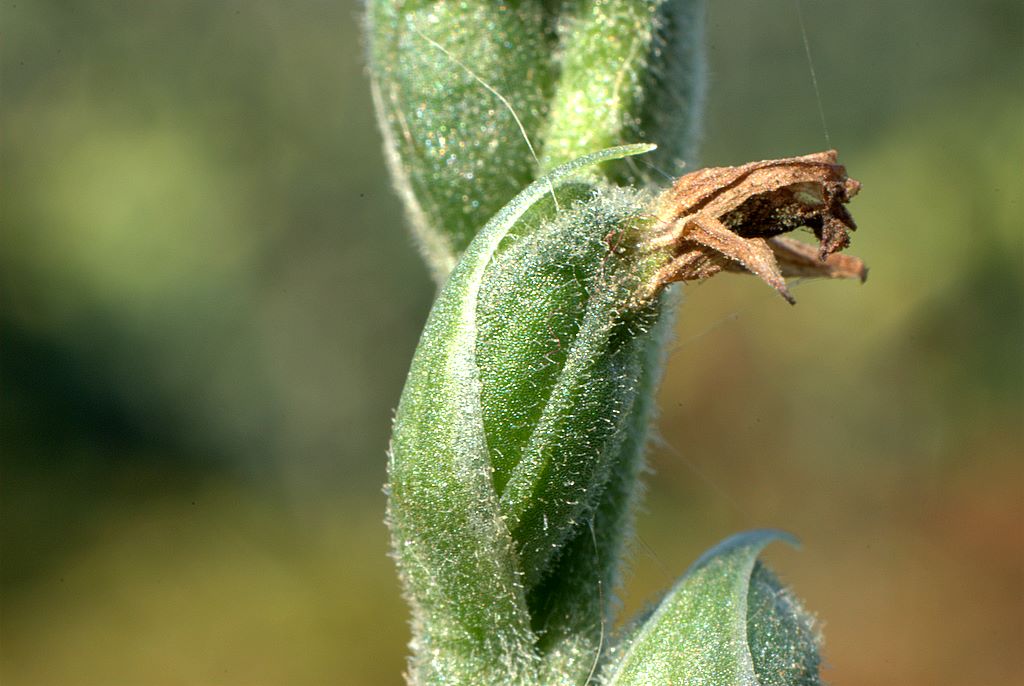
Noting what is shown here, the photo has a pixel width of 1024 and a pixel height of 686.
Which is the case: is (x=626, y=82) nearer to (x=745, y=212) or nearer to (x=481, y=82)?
(x=481, y=82)

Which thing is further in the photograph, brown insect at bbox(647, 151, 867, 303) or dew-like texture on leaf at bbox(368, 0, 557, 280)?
dew-like texture on leaf at bbox(368, 0, 557, 280)

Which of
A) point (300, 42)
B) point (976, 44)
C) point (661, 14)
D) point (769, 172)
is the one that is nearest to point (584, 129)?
point (661, 14)

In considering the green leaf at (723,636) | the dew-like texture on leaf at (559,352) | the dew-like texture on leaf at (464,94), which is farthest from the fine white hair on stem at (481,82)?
the green leaf at (723,636)

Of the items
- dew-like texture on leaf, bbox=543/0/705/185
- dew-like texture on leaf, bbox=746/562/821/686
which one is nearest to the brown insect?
dew-like texture on leaf, bbox=543/0/705/185

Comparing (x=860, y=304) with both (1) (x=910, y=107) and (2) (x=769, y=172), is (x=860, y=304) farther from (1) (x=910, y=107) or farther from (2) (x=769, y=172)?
(2) (x=769, y=172)

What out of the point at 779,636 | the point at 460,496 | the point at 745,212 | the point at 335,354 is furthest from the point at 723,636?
the point at 335,354

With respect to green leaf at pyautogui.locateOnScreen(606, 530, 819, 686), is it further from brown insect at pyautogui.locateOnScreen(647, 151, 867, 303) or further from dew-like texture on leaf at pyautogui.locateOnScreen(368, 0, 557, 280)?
dew-like texture on leaf at pyautogui.locateOnScreen(368, 0, 557, 280)
